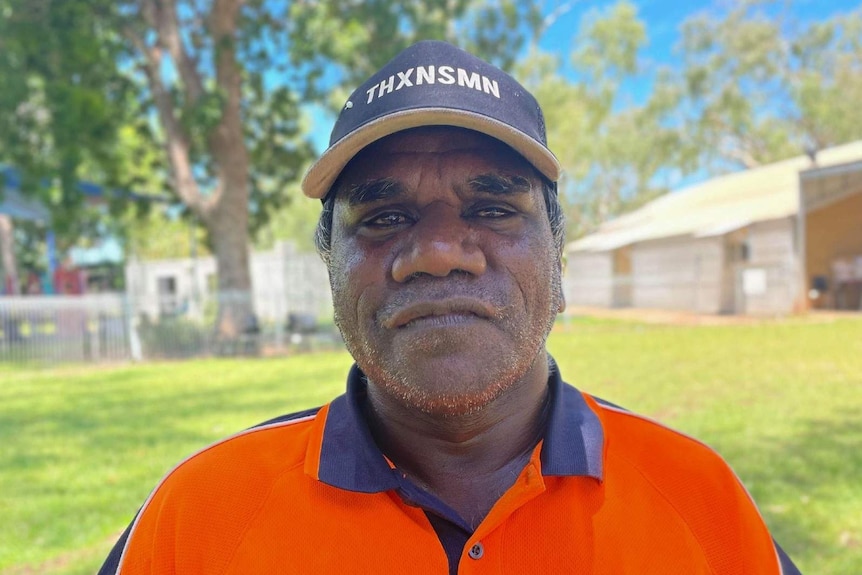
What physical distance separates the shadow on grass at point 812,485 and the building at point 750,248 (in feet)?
47.8

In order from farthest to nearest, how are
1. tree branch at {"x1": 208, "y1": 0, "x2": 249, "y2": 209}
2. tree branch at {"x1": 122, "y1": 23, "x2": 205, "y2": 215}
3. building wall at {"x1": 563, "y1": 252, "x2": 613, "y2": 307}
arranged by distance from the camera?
building wall at {"x1": 563, "y1": 252, "x2": 613, "y2": 307} < tree branch at {"x1": 122, "y1": 23, "x2": 205, "y2": 215} < tree branch at {"x1": 208, "y1": 0, "x2": 249, "y2": 209}

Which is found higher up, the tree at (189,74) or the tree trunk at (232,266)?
the tree at (189,74)

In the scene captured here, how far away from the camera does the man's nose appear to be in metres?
1.54

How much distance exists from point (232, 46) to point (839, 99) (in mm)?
34659

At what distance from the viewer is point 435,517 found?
1.59 metres

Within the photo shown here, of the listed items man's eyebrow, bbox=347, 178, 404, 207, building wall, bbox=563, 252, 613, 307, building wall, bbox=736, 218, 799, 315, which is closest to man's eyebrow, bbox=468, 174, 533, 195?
man's eyebrow, bbox=347, 178, 404, 207

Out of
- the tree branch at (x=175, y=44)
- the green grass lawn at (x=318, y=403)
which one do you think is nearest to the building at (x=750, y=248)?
the green grass lawn at (x=318, y=403)

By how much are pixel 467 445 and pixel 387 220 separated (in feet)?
1.81

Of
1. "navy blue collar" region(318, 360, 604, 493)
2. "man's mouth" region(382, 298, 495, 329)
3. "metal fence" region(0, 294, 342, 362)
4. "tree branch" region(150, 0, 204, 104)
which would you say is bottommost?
"metal fence" region(0, 294, 342, 362)

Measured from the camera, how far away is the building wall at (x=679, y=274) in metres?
23.0

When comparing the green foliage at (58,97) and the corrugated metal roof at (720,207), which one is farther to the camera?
the corrugated metal roof at (720,207)

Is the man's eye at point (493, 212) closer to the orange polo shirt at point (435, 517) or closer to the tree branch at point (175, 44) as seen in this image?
the orange polo shirt at point (435, 517)

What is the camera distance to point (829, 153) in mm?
26688

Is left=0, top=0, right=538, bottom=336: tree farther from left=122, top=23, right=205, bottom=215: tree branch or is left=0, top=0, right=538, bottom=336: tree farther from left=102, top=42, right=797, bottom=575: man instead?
left=102, top=42, right=797, bottom=575: man
